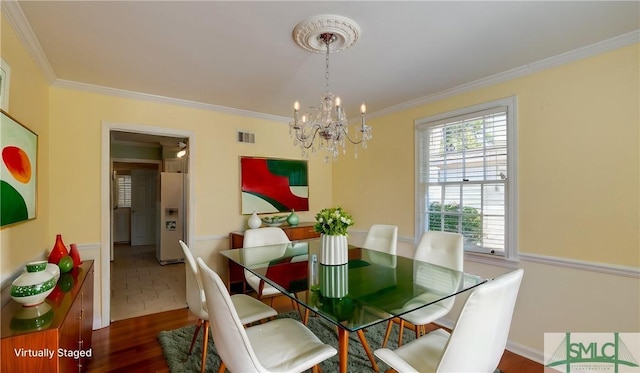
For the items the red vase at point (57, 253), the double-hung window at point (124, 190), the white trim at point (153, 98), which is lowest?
the red vase at point (57, 253)

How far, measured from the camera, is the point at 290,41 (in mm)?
1955

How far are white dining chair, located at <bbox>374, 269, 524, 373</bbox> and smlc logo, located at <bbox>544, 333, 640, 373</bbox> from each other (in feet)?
4.44

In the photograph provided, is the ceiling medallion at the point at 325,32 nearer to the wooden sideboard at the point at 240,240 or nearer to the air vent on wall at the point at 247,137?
the air vent on wall at the point at 247,137

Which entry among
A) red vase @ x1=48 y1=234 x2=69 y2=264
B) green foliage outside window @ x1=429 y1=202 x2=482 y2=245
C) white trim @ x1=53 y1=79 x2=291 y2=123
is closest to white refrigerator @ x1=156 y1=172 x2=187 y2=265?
white trim @ x1=53 y1=79 x2=291 y2=123

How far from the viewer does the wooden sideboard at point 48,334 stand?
122 centimetres

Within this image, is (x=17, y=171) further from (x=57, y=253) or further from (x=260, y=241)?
(x=260, y=241)

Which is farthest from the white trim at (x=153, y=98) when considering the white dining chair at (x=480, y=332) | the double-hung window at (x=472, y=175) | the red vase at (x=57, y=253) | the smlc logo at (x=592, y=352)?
the smlc logo at (x=592, y=352)

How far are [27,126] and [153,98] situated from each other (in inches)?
47.2

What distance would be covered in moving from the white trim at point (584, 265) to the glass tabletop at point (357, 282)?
32.2 inches

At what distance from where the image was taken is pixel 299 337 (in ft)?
5.33

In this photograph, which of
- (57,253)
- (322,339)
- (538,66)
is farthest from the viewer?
(322,339)

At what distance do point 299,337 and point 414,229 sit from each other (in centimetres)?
203

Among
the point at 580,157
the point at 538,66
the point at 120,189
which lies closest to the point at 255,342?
the point at 580,157

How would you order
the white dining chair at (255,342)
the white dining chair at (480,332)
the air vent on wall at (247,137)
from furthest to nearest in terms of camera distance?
the air vent on wall at (247,137) → the white dining chair at (255,342) → the white dining chair at (480,332)
